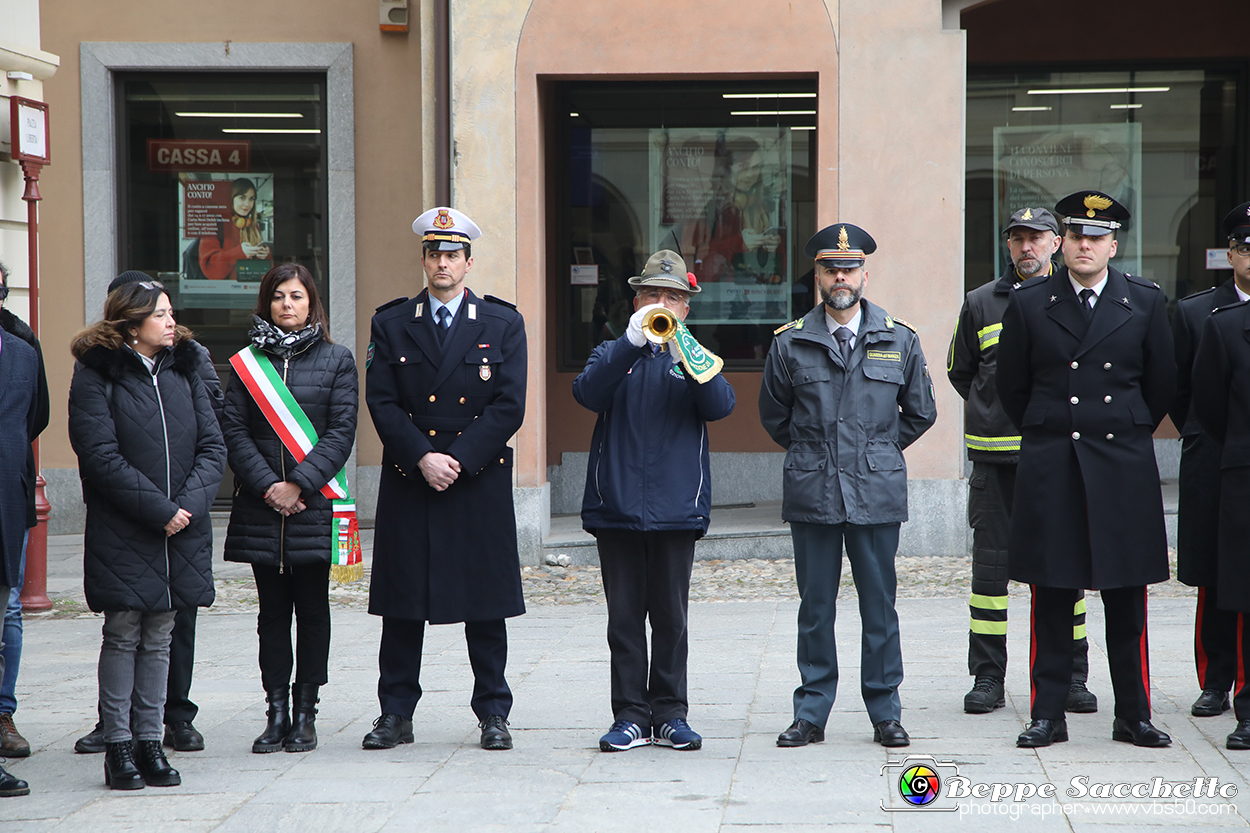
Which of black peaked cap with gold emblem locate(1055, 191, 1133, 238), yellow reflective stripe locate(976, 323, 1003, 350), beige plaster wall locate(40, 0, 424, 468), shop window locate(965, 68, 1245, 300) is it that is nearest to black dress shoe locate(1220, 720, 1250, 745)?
yellow reflective stripe locate(976, 323, 1003, 350)

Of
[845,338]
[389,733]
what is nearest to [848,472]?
[845,338]

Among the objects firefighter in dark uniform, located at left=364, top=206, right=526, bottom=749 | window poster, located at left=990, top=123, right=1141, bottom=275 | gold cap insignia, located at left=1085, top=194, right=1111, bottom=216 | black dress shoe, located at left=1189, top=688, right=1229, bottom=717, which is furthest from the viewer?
window poster, located at left=990, top=123, right=1141, bottom=275

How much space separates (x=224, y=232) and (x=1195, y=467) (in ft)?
31.0

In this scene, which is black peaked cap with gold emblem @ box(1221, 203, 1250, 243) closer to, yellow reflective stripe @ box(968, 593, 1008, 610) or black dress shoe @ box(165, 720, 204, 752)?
yellow reflective stripe @ box(968, 593, 1008, 610)

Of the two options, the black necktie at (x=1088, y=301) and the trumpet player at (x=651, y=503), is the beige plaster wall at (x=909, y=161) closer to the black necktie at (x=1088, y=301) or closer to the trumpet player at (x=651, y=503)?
the black necktie at (x=1088, y=301)

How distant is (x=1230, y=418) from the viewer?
543cm

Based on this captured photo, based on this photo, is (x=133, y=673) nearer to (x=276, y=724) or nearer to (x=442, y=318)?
(x=276, y=724)

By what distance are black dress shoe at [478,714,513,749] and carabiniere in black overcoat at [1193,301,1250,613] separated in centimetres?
307

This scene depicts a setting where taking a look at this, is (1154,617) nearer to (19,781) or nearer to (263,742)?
(263,742)

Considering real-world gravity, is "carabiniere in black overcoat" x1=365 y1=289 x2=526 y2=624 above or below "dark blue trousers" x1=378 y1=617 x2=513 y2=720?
above

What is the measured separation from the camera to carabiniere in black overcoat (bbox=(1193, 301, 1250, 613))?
17.6ft

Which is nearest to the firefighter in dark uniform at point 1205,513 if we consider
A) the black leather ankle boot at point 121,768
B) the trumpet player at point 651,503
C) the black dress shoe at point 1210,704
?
the black dress shoe at point 1210,704

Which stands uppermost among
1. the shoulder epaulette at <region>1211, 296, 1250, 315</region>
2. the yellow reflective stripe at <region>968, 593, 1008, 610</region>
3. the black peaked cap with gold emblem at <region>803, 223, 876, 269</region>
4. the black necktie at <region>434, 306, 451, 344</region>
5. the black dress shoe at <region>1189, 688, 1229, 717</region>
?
the black peaked cap with gold emblem at <region>803, 223, 876, 269</region>

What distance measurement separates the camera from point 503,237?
33.2 feet
